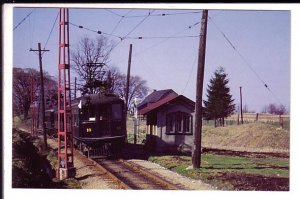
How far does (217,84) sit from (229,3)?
1.33 m

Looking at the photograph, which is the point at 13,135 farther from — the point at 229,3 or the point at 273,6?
the point at 273,6

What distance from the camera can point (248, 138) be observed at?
23.8ft

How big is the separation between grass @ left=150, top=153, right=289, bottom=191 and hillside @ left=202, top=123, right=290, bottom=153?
0.18m

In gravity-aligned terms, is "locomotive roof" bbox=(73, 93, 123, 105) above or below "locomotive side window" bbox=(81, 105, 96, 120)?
above

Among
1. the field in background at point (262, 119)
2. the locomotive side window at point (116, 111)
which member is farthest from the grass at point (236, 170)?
the locomotive side window at point (116, 111)

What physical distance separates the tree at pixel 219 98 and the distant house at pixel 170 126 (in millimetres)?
346

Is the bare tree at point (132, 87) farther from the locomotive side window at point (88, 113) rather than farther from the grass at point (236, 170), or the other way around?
the grass at point (236, 170)

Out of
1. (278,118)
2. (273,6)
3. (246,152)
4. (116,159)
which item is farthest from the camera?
(116,159)

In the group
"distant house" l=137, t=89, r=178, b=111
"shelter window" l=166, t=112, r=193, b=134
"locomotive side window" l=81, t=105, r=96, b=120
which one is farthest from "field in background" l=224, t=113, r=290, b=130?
"locomotive side window" l=81, t=105, r=96, b=120

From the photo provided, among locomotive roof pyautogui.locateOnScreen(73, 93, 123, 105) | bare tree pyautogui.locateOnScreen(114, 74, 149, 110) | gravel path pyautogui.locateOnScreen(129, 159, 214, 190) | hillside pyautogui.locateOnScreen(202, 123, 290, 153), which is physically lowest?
gravel path pyautogui.locateOnScreen(129, 159, 214, 190)

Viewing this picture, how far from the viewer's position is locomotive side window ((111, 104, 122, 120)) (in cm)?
766

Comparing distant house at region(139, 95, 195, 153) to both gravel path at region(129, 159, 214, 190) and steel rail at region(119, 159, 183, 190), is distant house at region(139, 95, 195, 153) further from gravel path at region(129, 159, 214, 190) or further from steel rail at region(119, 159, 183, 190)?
steel rail at region(119, 159, 183, 190)
